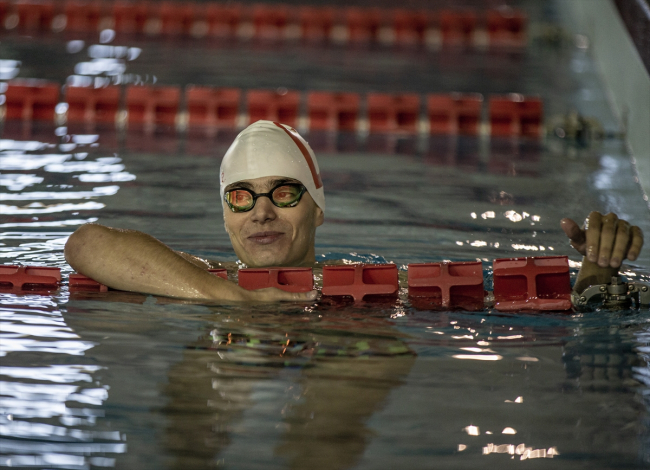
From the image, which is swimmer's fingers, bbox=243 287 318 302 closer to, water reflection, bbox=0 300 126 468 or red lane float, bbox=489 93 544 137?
water reflection, bbox=0 300 126 468

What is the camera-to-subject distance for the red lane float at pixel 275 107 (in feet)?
24.7

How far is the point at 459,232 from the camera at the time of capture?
4656 millimetres

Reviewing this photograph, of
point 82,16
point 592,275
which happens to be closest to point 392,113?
point 592,275

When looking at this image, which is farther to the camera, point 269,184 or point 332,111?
point 332,111

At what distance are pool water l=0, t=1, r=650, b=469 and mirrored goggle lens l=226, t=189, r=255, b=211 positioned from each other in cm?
43

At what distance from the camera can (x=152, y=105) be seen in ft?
24.8

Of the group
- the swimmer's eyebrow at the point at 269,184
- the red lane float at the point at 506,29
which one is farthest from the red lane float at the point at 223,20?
the swimmer's eyebrow at the point at 269,184

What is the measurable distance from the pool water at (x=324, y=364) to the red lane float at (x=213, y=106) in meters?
2.40

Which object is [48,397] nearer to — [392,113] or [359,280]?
[359,280]

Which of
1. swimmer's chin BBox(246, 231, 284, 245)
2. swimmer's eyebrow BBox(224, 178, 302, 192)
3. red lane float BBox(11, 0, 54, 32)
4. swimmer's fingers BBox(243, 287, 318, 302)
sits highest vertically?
red lane float BBox(11, 0, 54, 32)

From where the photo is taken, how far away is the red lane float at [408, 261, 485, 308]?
130 inches

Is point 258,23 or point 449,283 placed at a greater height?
point 258,23

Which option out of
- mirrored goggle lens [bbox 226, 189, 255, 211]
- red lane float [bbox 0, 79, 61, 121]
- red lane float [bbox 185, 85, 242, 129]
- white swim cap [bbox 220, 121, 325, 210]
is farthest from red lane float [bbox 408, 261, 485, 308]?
red lane float [bbox 0, 79, 61, 121]

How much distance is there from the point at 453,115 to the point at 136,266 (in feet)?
16.2
